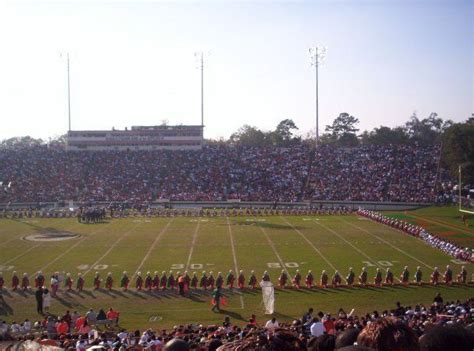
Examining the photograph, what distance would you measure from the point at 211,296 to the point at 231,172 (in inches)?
1789

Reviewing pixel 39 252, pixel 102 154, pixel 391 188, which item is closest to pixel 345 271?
pixel 39 252

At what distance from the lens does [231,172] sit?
65500 millimetres

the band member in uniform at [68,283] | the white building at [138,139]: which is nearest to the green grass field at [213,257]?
the band member in uniform at [68,283]

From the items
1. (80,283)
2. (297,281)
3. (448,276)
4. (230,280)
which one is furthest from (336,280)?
(80,283)

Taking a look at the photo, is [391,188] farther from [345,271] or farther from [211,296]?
[211,296]

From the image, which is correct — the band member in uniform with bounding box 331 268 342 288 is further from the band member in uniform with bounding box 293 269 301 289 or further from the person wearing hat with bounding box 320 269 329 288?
the band member in uniform with bounding box 293 269 301 289

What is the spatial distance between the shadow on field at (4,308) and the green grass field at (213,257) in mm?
36

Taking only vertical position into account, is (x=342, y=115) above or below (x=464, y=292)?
above

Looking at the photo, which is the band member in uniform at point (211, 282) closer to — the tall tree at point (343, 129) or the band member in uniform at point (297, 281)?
the band member in uniform at point (297, 281)

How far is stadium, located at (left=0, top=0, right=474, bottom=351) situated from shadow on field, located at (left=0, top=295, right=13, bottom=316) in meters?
0.13

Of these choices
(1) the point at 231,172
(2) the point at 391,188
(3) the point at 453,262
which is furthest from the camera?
(1) the point at 231,172

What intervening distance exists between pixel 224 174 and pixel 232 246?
35119 millimetres

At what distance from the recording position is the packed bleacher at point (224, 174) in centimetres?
5759

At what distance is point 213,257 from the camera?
2694 centimetres
